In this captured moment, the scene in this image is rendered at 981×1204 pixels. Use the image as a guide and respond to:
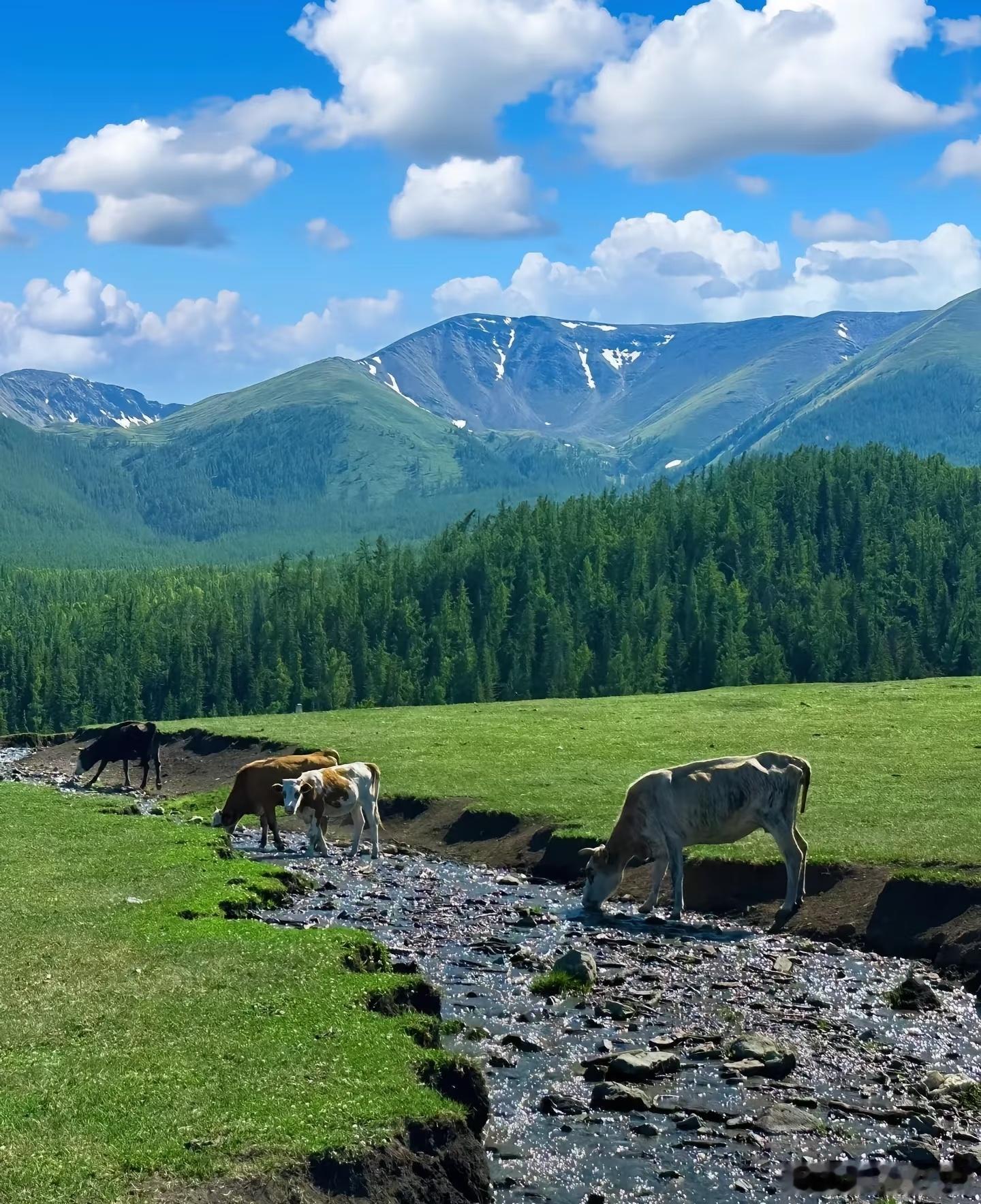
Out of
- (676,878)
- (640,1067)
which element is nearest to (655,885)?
(676,878)

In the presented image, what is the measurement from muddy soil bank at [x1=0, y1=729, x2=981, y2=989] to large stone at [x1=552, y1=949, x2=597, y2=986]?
22.3ft

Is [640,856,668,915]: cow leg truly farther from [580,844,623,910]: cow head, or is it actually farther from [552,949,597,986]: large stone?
[552,949,597,986]: large stone

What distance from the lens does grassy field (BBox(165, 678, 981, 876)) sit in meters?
36.6

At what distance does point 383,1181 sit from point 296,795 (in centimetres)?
2427

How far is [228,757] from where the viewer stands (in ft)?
236

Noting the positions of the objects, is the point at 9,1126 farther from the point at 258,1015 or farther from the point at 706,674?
the point at 706,674

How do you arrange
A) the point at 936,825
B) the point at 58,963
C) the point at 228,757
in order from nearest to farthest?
the point at 58,963 → the point at 936,825 → the point at 228,757

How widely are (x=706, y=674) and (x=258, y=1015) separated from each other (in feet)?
402

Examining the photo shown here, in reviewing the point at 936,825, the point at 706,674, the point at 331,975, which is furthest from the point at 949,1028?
the point at 706,674

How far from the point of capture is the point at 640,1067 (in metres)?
20.2

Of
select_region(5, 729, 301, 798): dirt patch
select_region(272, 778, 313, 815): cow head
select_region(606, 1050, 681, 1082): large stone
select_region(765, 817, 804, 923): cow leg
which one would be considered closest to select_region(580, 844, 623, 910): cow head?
select_region(765, 817, 804, 923): cow leg

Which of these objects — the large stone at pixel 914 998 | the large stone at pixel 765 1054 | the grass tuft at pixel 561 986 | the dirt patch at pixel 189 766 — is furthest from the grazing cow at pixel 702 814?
the dirt patch at pixel 189 766

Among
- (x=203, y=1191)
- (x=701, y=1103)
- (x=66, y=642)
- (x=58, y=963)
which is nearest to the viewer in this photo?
(x=203, y=1191)

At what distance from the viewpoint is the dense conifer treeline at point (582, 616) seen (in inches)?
5586
